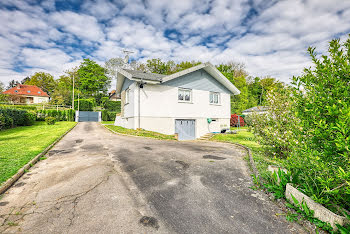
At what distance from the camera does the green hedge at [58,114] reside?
2373 centimetres

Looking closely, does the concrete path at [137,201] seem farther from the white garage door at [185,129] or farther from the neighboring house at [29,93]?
the neighboring house at [29,93]

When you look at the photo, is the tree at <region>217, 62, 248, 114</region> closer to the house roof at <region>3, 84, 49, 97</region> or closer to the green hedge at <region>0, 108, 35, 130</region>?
the green hedge at <region>0, 108, 35, 130</region>

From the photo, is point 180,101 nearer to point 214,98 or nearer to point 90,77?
point 214,98

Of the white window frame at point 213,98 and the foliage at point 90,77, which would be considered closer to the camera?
the white window frame at point 213,98

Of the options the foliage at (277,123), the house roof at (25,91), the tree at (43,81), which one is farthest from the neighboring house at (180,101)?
the tree at (43,81)

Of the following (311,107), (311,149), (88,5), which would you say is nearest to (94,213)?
(311,149)

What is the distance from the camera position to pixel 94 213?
9.46 ft

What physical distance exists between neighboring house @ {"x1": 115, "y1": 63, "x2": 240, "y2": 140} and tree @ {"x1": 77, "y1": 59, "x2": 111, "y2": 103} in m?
32.8

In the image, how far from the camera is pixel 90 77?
46.6 m

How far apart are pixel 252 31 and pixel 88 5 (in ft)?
44.3

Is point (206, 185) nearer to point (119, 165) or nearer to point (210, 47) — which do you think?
point (119, 165)

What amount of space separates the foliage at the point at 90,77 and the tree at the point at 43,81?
25285 mm

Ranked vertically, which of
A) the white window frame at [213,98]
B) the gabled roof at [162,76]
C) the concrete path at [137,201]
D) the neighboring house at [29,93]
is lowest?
the concrete path at [137,201]

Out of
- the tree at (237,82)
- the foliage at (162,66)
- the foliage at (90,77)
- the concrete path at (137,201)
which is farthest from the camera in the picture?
the foliage at (90,77)
